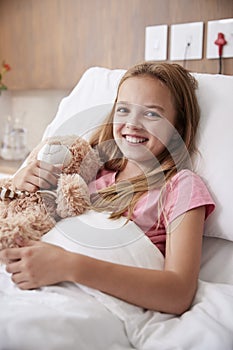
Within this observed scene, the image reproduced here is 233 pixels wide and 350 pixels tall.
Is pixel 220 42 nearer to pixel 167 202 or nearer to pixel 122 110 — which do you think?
pixel 122 110

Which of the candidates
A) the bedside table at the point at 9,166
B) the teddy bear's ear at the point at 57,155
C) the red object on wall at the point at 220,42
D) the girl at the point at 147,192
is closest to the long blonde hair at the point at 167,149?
the girl at the point at 147,192

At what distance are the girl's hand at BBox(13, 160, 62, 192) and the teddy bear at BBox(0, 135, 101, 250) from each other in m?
0.01

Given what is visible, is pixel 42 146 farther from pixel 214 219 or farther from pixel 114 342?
pixel 114 342

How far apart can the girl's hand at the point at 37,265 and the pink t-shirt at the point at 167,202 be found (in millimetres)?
220

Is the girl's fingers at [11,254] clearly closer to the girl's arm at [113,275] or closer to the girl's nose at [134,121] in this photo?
the girl's arm at [113,275]

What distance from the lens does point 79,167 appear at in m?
1.02

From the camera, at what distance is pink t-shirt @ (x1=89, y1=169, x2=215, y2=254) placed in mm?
902

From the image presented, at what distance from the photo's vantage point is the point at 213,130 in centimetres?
102

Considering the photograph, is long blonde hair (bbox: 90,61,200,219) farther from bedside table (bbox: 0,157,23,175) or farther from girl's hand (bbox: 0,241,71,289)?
bedside table (bbox: 0,157,23,175)

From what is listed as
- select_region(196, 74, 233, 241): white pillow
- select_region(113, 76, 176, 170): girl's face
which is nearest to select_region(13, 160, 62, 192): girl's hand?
select_region(113, 76, 176, 170): girl's face

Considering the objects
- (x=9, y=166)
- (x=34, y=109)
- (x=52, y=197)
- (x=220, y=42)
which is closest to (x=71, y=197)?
(x=52, y=197)

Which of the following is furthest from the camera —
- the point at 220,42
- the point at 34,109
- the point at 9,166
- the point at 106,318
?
the point at 34,109

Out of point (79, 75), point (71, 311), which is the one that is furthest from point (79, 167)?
point (79, 75)

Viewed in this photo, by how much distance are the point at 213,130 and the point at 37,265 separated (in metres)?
0.51
